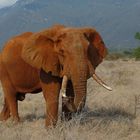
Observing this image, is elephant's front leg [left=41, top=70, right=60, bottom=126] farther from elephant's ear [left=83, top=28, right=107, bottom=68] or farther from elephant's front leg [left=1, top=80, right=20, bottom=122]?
elephant's front leg [left=1, top=80, right=20, bottom=122]

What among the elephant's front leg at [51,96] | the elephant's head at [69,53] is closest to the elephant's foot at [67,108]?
the elephant's front leg at [51,96]

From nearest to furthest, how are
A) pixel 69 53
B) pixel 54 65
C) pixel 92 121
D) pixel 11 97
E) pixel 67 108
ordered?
pixel 69 53 → pixel 54 65 → pixel 67 108 → pixel 92 121 → pixel 11 97

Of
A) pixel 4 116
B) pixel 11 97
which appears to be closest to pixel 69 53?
pixel 11 97

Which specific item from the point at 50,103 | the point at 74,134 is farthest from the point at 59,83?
the point at 74,134

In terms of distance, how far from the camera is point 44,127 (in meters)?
10.0

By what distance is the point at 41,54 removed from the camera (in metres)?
9.84

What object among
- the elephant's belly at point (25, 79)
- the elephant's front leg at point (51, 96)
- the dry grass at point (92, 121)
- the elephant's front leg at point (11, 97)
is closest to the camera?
the dry grass at point (92, 121)

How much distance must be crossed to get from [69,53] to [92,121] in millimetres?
1719

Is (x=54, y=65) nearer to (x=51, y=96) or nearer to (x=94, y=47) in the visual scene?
(x=51, y=96)

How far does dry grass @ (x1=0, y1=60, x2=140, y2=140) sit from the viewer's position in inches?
328

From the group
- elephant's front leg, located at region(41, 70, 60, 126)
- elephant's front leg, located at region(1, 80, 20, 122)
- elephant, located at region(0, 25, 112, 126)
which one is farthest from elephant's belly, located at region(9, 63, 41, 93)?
elephant's front leg, located at region(41, 70, 60, 126)

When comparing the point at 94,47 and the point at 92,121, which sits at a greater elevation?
the point at 94,47

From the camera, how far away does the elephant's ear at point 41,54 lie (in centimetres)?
968

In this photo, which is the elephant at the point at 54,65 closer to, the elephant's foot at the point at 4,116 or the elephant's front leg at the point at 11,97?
the elephant's front leg at the point at 11,97
